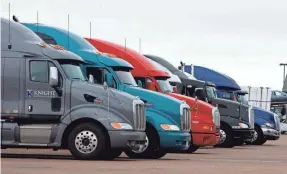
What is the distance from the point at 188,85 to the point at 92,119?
30.0ft

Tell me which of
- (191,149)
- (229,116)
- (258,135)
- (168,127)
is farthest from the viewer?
(258,135)

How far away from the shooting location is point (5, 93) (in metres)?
18.6

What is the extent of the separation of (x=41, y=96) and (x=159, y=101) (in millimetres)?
3170

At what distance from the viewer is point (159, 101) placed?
66.8ft

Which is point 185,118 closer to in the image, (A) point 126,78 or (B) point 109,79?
(A) point 126,78

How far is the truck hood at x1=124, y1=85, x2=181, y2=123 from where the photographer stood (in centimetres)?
2030

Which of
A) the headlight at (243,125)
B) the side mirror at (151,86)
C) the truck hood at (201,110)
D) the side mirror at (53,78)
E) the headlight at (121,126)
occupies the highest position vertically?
the side mirror at (53,78)

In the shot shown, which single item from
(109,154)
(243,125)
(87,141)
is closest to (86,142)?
(87,141)

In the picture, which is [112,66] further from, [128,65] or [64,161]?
[64,161]

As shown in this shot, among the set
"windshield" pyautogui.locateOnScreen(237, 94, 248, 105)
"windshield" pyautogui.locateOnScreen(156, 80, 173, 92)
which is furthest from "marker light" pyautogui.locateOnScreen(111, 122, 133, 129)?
"windshield" pyautogui.locateOnScreen(237, 94, 248, 105)

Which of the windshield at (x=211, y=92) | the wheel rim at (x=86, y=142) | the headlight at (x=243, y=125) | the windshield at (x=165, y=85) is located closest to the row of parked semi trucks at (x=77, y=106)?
the wheel rim at (x=86, y=142)

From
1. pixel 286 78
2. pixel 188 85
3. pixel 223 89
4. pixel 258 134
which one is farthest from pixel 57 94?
pixel 286 78

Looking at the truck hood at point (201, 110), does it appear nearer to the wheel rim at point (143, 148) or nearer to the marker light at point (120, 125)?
the wheel rim at point (143, 148)

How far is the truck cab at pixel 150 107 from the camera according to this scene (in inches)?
791
